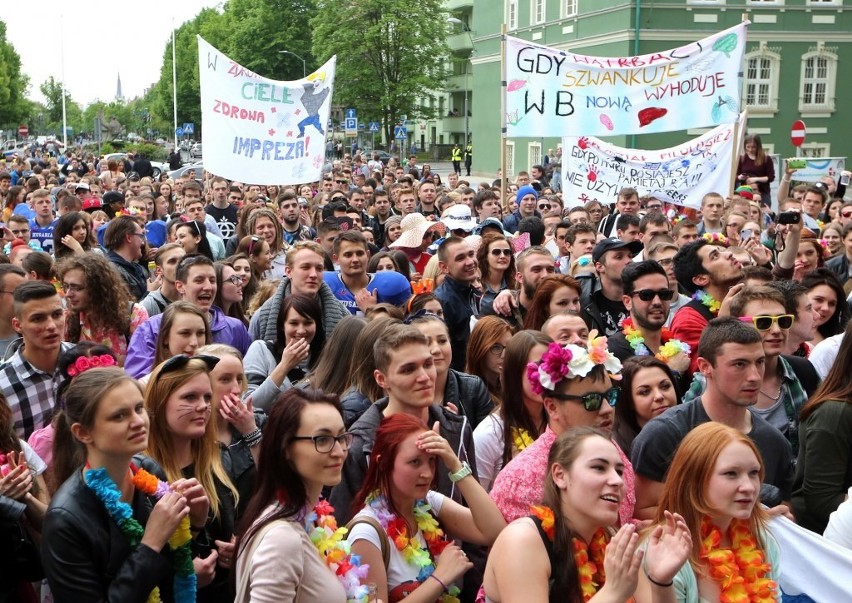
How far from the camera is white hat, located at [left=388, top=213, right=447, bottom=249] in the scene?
1002 cm

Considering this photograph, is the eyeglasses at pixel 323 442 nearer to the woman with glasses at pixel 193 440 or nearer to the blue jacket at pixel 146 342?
the woman with glasses at pixel 193 440

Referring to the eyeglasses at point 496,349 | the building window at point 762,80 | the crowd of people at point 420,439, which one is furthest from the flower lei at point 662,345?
the building window at point 762,80

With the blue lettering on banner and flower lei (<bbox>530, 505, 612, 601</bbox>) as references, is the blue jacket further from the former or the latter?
the blue lettering on banner

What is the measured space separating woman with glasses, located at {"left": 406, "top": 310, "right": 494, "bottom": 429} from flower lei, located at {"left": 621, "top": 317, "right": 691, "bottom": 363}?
3.65ft

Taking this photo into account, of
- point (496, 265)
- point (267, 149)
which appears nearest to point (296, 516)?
point (496, 265)

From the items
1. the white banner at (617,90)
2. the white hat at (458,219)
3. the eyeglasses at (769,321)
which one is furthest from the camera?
the white banner at (617,90)

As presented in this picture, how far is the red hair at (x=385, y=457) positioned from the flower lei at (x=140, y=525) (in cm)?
70

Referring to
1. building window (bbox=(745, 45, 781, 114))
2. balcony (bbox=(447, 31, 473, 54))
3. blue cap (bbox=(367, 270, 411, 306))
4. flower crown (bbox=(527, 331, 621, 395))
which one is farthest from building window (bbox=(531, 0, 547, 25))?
flower crown (bbox=(527, 331, 621, 395))

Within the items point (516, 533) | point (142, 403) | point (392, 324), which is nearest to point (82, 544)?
point (142, 403)

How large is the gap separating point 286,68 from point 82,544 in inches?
2560

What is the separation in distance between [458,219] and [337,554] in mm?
7768

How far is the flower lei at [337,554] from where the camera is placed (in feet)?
11.8

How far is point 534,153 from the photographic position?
1571 inches

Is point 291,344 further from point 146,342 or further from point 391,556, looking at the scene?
point 391,556
